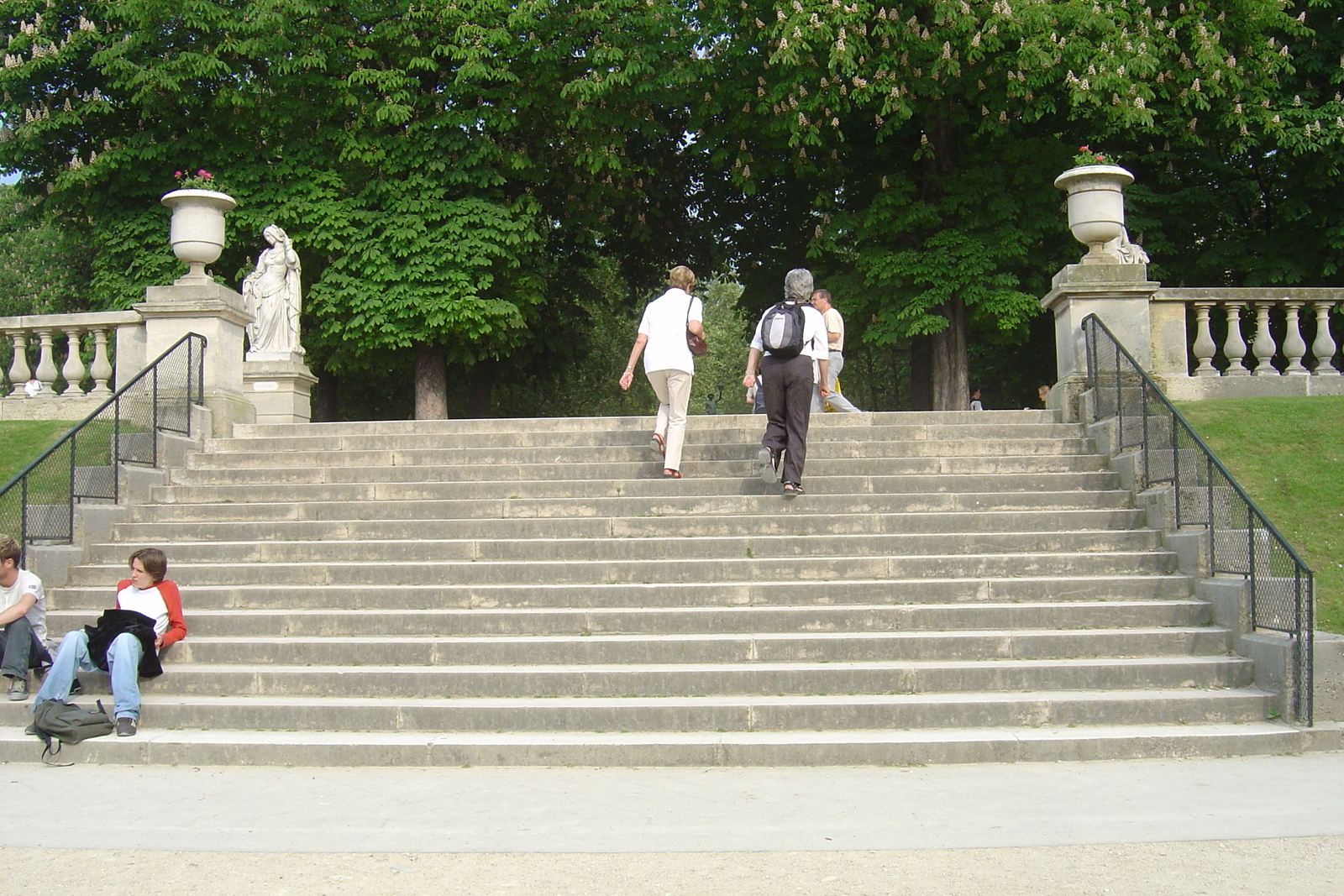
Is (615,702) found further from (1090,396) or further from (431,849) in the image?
(1090,396)

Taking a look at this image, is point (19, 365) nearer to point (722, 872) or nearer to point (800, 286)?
point (800, 286)

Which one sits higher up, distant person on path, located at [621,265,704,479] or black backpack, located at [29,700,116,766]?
distant person on path, located at [621,265,704,479]

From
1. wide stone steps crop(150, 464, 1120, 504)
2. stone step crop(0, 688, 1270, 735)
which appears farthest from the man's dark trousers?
stone step crop(0, 688, 1270, 735)

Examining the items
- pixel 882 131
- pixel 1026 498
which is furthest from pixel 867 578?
pixel 882 131

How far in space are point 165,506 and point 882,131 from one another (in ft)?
38.1

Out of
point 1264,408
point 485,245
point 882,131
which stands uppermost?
point 882,131

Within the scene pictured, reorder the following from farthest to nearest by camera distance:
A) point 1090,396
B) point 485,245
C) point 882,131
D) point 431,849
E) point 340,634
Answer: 1. point 485,245
2. point 882,131
3. point 1090,396
4. point 340,634
5. point 431,849

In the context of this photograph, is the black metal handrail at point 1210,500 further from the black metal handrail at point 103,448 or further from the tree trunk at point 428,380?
the tree trunk at point 428,380

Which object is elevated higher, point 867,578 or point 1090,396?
point 1090,396

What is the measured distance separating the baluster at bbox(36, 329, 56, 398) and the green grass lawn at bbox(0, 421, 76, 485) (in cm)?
45

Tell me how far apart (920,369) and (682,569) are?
44.0 ft

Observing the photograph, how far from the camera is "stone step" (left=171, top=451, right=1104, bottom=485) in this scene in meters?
9.52

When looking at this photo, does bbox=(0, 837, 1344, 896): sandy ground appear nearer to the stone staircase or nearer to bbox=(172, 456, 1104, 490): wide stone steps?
the stone staircase

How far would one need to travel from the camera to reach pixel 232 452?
10.4 m
